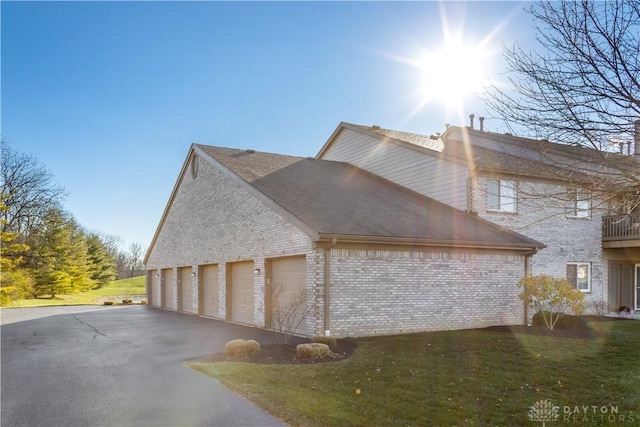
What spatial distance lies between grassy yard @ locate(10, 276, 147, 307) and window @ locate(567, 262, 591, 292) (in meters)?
33.0

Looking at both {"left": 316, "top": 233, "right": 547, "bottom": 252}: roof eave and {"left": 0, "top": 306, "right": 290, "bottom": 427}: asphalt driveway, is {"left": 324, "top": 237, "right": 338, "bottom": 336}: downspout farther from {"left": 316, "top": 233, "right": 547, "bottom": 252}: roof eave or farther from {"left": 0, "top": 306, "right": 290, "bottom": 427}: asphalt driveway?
{"left": 0, "top": 306, "right": 290, "bottom": 427}: asphalt driveway

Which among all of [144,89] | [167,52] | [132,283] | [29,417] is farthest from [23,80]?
[132,283]

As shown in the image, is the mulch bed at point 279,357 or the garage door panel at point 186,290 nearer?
the mulch bed at point 279,357

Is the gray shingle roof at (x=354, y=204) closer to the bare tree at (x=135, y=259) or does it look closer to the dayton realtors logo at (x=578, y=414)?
the dayton realtors logo at (x=578, y=414)

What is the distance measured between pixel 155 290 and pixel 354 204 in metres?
17.5

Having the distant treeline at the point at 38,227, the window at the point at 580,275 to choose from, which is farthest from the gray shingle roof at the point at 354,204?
the distant treeline at the point at 38,227

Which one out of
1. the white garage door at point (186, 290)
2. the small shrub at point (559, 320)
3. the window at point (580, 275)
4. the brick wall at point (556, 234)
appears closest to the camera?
the small shrub at point (559, 320)

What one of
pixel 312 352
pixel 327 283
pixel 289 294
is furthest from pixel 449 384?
pixel 289 294

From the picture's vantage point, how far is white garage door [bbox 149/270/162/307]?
27859mm

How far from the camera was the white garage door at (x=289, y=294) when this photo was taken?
1363 centimetres

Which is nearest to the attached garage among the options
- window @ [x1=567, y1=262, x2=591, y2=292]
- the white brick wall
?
the white brick wall

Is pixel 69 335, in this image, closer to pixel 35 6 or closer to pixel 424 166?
pixel 35 6

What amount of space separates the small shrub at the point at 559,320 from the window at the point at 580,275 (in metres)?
4.90

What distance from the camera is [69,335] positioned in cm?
1485
